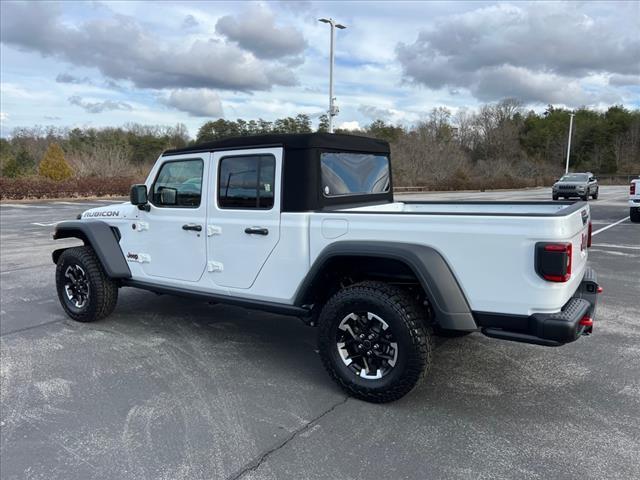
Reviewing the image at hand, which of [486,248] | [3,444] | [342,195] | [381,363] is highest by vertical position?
[342,195]

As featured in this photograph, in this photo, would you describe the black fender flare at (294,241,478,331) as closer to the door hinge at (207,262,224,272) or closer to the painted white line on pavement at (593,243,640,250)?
the door hinge at (207,262,224,272)

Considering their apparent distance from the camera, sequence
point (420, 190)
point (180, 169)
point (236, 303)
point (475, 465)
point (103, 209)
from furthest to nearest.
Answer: point (420, 190) → point (103, 209) → point (180, 169) → point (236, 303) → point (475, 465)

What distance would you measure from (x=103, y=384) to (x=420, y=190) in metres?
38.6

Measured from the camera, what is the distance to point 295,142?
→ 3.89 m

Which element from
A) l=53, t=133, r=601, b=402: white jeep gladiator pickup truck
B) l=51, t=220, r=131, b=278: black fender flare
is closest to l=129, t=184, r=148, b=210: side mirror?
l=53, t=133, r=601, b=402: white jeep gladiator pickup truck

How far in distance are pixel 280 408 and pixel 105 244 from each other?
2.75 meters

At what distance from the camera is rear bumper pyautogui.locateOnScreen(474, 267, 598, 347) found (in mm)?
2936

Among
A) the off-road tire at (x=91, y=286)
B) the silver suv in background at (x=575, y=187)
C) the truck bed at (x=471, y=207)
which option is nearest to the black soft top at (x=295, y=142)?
the truck bed at (x=471, y=207)

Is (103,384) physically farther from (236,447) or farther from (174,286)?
(236,447)

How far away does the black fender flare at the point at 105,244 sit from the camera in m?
5.03

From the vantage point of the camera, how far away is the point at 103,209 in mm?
5395

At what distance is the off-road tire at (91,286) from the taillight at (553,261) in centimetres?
417

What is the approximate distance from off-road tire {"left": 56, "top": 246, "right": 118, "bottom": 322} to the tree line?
8.73m

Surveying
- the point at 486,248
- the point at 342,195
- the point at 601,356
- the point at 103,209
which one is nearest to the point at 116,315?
the point at 103,209
